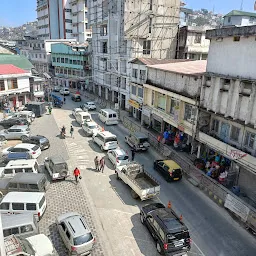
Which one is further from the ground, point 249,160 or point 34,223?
point 249,160

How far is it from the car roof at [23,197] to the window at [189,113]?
16919 millimetres

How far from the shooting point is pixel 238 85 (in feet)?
67.5

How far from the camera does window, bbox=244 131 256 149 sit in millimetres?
21255

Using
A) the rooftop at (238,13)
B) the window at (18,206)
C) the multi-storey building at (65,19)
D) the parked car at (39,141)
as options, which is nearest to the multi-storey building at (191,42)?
the rooftop at (238,13)

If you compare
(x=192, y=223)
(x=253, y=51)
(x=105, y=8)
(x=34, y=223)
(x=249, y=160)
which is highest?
(x=105, y=8)

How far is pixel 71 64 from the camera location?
234 feet

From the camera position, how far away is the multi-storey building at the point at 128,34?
1747 inches

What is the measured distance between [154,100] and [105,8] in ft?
89.1

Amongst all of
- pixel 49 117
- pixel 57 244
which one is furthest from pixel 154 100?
pixel 57 244

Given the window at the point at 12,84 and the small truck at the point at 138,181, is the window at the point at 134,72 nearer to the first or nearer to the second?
the small truck at the point at 138,181

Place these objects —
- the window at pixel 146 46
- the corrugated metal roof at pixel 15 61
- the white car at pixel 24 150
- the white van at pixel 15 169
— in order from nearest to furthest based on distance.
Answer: the white van at pixel 15 169
the white car at pixel 24 150
the window at pixel 146 46
the corrugated metal roof at pixel 15 61

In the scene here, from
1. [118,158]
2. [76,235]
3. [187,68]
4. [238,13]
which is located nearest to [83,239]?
[76,235]

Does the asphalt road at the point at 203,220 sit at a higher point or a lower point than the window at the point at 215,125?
lower

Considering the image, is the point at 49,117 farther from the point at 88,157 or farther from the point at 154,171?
the point at 154,171
